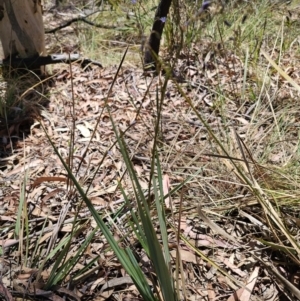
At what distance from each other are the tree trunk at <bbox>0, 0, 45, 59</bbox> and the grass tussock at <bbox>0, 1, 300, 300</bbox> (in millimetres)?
280

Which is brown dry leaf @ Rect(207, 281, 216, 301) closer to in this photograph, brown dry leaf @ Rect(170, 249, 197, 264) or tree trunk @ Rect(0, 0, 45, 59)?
brown dry leaf @ Rect(170, 249, 197, 264)

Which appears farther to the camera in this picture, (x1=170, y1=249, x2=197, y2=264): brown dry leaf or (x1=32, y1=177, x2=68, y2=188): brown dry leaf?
(x1=32, y1=177, x2=68, y2=188): brown dry leaf

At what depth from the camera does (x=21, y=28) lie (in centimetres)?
261

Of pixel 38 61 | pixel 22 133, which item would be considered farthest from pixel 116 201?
pixel 38 61

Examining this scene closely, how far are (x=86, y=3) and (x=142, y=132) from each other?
2508mm

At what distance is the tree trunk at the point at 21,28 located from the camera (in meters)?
2.53

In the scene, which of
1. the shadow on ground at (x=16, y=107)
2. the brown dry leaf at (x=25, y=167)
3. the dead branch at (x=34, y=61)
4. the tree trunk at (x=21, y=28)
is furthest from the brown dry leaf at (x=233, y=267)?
the tree trunk at (x=21, y=28)

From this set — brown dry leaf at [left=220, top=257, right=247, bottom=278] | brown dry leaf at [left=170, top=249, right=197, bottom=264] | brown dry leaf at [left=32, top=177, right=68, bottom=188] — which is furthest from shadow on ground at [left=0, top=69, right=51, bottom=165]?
brown dry leaf at [left=220, top=257, right=247, bottom=278]

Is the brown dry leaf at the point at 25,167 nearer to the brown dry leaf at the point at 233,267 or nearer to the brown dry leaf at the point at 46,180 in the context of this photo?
the brown dry leaf at the point at 46,180

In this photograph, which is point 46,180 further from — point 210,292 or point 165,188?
point 210,292

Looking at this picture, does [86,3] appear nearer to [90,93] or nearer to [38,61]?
[38,61]

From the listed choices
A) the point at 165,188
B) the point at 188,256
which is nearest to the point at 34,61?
the point at 165,188

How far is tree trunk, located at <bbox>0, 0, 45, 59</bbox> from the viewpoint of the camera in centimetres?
253

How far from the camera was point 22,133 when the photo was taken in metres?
2.22
